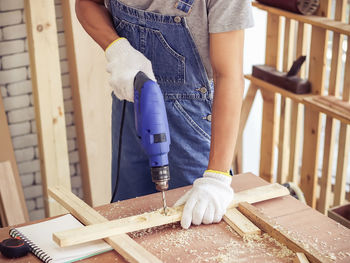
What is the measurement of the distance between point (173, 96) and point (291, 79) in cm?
143

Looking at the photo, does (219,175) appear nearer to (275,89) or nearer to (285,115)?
(275,89)

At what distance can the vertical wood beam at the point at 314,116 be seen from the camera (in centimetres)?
299

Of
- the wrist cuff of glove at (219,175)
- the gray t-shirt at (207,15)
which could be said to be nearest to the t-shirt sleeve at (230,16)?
the gray t-shirt at (207,15)

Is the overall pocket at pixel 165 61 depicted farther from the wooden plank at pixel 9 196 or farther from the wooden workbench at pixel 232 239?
the wooden plank at pixel 9 196

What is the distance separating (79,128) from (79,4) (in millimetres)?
1313

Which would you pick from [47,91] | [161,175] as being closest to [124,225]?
[161,175]

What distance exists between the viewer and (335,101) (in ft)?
9.62

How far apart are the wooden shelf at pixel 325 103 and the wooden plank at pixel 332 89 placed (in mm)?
112

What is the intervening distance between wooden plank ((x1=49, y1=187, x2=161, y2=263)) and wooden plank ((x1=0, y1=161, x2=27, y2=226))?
1216mm

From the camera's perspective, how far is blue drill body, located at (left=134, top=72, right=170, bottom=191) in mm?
1475

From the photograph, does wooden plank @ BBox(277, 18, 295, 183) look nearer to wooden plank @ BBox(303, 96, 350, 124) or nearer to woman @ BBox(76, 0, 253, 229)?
wooden plank @ BBox(303, 96, 350, 124)

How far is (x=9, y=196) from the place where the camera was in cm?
293

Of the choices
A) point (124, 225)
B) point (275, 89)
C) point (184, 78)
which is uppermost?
point (184, 78)

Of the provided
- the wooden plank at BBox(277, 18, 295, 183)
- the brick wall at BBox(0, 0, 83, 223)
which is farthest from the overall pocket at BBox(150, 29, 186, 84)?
the wooden plank at BBox(277, 18, 295, 183)
